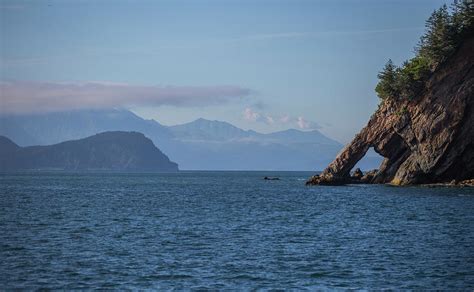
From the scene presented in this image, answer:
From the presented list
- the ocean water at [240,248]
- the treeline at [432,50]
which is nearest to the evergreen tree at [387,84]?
the treeline at [432,50]

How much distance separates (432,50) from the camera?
125 meters

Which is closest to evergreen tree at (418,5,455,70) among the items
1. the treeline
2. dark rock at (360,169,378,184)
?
the treeline

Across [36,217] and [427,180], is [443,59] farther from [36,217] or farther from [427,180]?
[36,217]

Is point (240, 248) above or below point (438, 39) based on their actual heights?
below

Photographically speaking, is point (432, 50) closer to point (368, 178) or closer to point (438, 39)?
point (438, 39)

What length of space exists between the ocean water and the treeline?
45.1 m

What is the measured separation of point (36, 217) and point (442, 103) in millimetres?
80154

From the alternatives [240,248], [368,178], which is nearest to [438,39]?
[368,178]

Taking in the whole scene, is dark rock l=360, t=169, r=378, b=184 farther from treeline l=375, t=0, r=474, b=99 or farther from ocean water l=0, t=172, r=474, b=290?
ocean water l=0, t=172, r=474, b=290

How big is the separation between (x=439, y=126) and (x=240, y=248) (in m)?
82.2

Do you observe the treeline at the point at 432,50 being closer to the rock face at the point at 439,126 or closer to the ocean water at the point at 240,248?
the rock face at the point at 439,126

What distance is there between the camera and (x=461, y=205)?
282ft

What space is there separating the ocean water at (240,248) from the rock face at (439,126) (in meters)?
37.3

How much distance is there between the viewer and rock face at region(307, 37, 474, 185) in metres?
122
